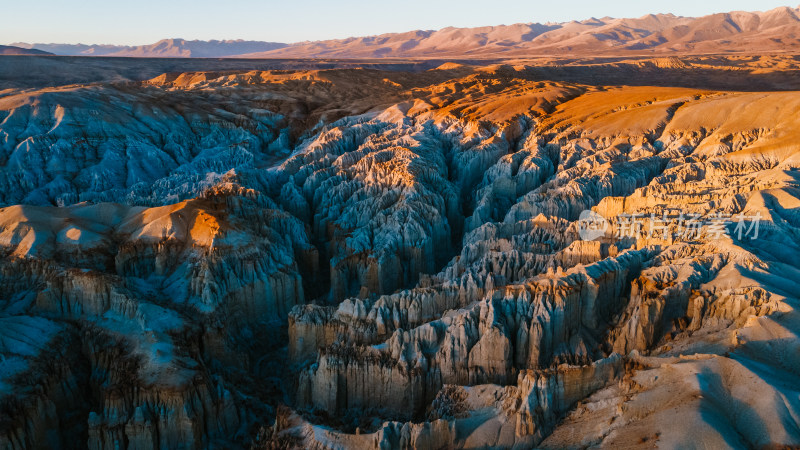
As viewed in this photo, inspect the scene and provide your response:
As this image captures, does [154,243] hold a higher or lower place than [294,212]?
higher

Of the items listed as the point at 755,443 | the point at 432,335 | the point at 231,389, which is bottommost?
the point at 231,389

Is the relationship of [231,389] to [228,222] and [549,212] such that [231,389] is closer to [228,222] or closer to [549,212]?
[228,222]

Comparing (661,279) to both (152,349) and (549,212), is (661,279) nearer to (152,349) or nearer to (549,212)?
(549,212)

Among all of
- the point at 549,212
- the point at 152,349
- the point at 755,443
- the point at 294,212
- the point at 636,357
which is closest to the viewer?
the point at 755,443

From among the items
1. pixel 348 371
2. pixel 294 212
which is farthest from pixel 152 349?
pixel 294 212

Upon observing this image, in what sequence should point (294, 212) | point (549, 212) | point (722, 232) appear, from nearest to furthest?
point (722, 232)
point (549, 212)
point (294, 212)

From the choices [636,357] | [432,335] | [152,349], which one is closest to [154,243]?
[152,349]

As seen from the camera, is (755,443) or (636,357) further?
(636,357)
